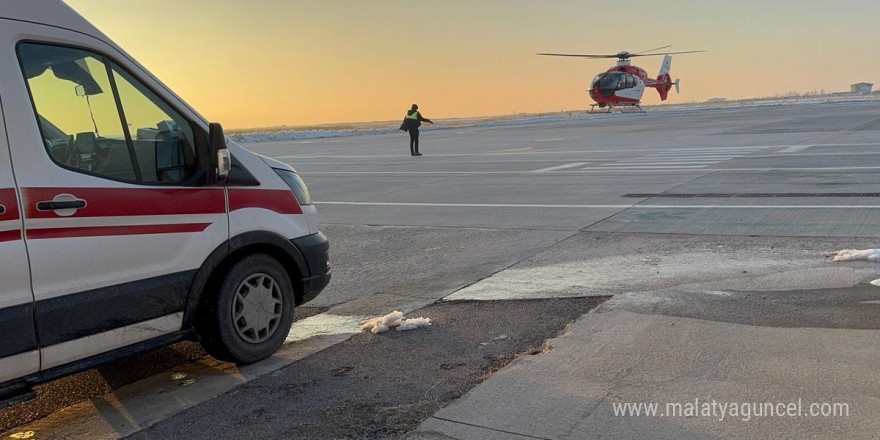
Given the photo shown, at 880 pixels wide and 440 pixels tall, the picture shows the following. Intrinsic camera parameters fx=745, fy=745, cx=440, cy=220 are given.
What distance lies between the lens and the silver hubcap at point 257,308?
193 inches

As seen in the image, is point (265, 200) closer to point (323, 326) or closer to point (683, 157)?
point (323, 326)

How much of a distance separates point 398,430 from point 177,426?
122cm

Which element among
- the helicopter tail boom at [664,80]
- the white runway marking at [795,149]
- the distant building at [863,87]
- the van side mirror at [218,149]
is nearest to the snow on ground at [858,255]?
Answer: the van side mirror at [218,149]

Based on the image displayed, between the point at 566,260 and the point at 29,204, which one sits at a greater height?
the point at 29,204

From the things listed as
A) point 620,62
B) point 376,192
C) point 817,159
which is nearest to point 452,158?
point 376,192

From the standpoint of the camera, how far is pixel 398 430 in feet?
12.4

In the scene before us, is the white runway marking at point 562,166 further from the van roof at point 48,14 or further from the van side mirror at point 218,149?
the van roof at point 48,14

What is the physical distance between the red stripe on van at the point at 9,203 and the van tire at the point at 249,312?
54.2 inches

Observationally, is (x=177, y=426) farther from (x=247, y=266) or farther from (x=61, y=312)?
(x=247, y=266)

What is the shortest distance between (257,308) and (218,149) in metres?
1.10

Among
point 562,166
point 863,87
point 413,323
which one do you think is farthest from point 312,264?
point 863,87

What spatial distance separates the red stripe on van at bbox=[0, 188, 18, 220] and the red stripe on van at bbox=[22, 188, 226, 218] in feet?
A: 0.19

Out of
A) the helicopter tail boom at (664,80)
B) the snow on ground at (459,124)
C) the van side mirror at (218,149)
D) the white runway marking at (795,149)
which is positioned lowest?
the white runway marking at (795,149)

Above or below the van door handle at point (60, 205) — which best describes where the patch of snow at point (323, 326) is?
below
